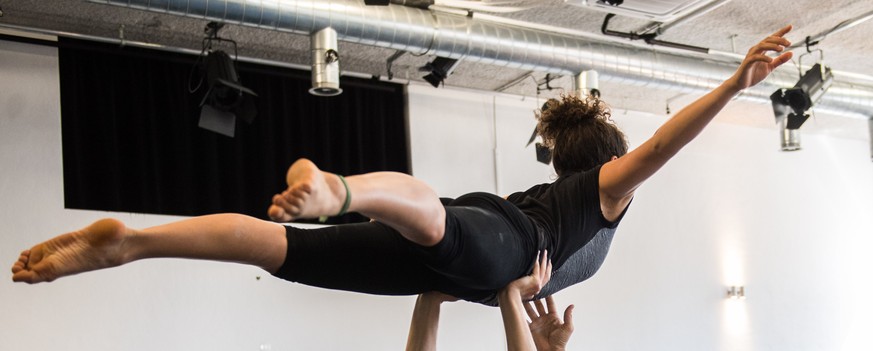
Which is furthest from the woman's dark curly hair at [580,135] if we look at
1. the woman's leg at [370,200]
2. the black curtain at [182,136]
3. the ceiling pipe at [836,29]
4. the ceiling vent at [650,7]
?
the ceiling pipe at [836,29]

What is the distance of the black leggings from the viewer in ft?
7.73

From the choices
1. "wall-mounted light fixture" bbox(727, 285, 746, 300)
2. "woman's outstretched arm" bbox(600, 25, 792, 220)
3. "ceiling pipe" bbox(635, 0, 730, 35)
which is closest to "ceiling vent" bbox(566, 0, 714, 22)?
"ceiling pipe" bbox(635, 0, 730, 35)

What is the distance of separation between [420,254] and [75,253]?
0.86m

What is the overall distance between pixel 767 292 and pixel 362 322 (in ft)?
13.8

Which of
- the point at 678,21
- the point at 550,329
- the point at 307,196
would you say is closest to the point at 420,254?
the point at 307,196

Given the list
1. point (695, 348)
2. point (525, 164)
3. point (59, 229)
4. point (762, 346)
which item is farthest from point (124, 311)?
point (762, 346)

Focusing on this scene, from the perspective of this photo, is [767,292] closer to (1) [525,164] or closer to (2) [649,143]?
(1) [525,164]

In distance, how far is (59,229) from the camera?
5.16 m

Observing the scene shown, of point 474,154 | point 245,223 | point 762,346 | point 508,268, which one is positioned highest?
Result: point 474,154

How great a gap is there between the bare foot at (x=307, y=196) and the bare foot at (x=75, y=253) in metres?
0.49

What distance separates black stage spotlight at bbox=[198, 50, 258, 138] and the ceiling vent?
189cm

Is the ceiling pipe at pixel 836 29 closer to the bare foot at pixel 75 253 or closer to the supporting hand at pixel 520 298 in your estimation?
the supporting hand at pixel 520 298

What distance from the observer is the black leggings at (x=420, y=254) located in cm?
236

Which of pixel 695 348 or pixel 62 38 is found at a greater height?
pixel 62 38
